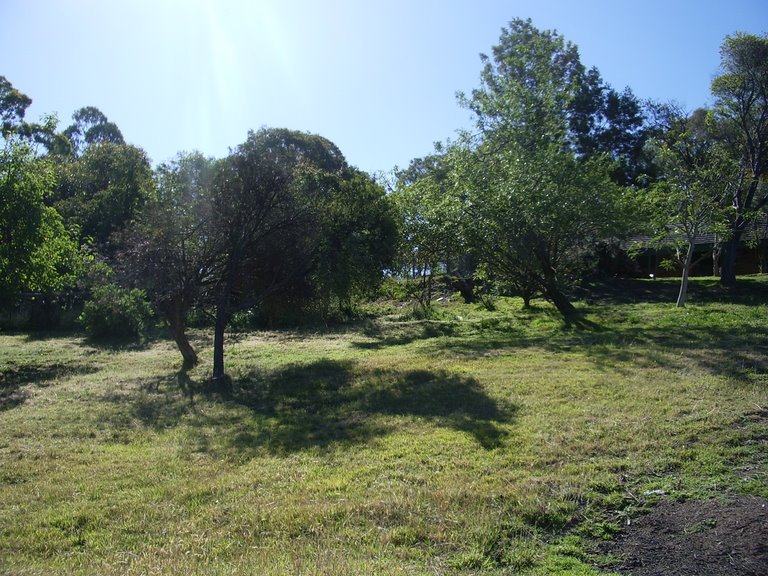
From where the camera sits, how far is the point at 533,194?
17.2 meters

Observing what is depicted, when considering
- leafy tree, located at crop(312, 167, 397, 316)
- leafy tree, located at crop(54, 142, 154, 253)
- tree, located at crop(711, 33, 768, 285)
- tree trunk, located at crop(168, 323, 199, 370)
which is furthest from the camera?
leafy tree, located at crop(54, 142, 154, 253)

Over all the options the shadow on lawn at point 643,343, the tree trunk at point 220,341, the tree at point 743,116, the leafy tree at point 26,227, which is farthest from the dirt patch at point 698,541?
the tree at point 743,116

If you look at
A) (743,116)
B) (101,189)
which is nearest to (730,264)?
(743,116)

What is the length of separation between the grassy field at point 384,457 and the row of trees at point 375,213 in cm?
225

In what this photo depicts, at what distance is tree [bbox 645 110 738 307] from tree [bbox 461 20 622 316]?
2857 millimetres

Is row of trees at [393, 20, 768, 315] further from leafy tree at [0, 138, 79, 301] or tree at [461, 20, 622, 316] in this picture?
leafy tree at [0, 138, 79, 301]

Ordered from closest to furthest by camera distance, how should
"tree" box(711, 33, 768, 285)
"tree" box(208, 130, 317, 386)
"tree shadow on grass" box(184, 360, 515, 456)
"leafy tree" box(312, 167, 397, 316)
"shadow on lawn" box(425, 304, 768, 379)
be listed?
"tree shadow on grass" box(184, 360, 515, 456), "shadow on lawn" box(425, 304, 768, 379), "tree" box(208, 130, 317, 386), "leafy tree" box(312, 167, 397, 316), "tree" box(711, 33, 768, 285)

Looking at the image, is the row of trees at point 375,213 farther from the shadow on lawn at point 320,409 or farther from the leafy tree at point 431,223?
the shadow on lawn at point 320,409

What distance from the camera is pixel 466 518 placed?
5.00 m

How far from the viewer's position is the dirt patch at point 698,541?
13.3 feet

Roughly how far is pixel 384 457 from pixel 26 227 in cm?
1163

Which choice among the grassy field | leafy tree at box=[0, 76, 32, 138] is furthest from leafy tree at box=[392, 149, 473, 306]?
leafy tree at box=[0, 76, 32, 138]

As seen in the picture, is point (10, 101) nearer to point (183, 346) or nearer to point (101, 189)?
point (101, 189)

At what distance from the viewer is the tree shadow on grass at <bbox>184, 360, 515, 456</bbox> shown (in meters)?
8.00
